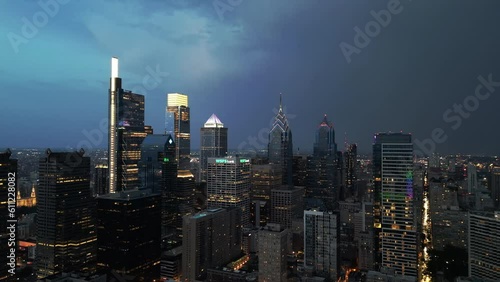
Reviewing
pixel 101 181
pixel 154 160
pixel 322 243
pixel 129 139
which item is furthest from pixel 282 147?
pixel 322 243

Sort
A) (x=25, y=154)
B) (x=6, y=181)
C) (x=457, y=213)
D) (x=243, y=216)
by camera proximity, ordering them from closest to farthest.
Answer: (x=6, y=181) < (x=457, y=213) < (x=25, y=154) < (x=243, y=216)

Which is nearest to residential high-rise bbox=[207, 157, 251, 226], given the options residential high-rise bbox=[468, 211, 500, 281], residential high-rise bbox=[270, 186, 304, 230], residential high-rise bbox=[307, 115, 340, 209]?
residential high-rise bbox=[270, 186, 304, 230]

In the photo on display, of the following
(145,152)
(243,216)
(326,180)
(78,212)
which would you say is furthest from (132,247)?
(326,180)

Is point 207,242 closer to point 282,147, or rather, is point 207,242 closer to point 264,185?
point 264,185

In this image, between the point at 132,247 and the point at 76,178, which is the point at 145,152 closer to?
the point at 76,178

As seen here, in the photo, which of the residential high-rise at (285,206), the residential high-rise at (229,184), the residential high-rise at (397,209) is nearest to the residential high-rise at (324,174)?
the residential high-rise at (285,206)

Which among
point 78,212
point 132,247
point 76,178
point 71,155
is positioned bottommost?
point 132,247
